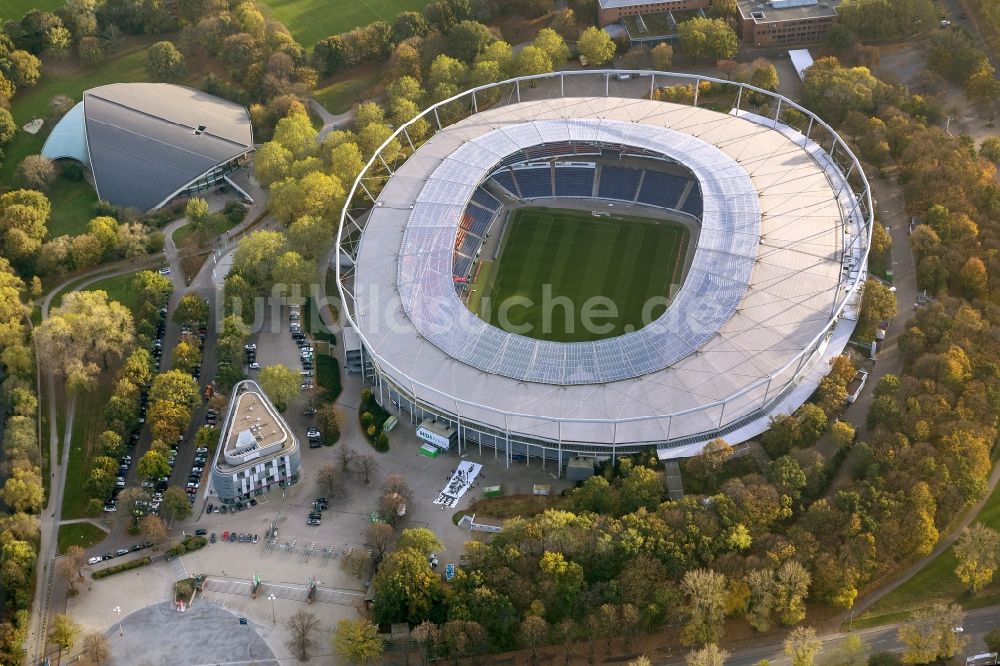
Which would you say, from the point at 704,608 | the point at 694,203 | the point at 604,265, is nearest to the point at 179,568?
the point at 704,608

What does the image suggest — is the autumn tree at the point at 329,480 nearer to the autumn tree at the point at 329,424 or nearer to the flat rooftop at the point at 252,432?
the flat rooftop at the point at 252,432

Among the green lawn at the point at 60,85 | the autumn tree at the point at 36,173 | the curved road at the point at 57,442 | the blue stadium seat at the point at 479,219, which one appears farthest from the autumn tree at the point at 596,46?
the autumn tree at the point at 36,173

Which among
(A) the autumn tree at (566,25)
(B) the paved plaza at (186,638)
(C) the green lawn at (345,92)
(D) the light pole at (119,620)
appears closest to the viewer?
(B) the paved plaza at (186,638)

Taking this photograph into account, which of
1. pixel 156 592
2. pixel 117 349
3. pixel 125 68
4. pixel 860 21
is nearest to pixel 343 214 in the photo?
pixel 117 349

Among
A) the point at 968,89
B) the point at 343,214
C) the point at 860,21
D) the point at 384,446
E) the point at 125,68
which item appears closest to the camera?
the point at 384,446

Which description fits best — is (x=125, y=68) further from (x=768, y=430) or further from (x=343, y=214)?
(x=768, y=430)
